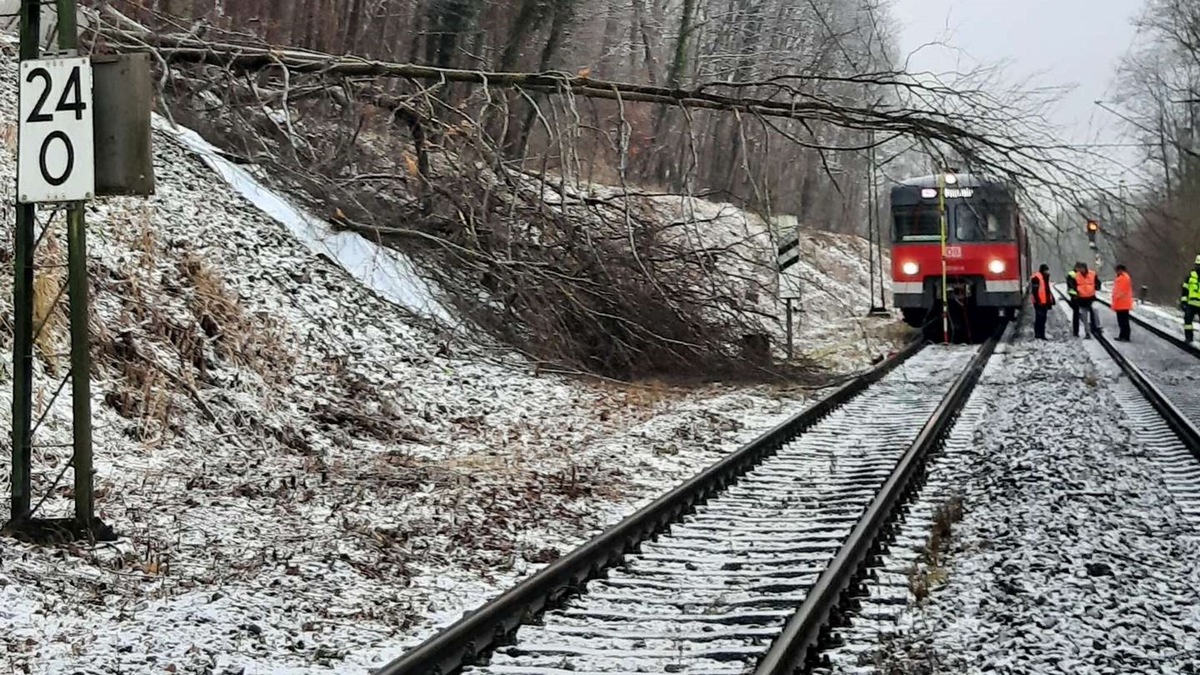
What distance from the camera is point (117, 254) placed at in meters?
12.3

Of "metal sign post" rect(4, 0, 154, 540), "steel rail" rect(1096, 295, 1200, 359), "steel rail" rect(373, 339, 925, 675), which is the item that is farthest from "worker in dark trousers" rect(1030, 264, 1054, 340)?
"metal sign post" rect(4, 0, 154, 540)

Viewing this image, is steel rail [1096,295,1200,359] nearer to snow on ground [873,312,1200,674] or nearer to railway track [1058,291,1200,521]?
railway track [1058,291,1200,521]

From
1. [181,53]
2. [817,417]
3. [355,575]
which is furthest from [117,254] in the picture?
[817,417]

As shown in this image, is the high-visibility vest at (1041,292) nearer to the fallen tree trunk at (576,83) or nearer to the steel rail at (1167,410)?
the steel rail at (1167,410)

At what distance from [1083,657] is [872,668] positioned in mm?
924

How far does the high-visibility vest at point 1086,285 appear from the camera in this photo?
1141 inches

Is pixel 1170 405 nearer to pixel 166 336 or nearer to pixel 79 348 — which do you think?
pixel 166 336

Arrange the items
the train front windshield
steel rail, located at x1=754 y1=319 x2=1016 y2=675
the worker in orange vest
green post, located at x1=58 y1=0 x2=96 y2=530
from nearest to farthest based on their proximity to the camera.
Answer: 1. steel rail, located at x1=754 y1=319 x2=1016 y2=675
2. green post, located at x1=58 y1=0 x2=96 y2=530
3. the worker in orange vest
4. the train front windshield

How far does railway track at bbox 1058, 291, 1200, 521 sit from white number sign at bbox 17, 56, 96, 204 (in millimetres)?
7280

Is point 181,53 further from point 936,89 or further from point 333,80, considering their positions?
point 936,89

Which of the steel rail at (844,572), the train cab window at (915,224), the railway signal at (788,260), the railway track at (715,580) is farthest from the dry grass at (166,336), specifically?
the train cab window at (915,224)

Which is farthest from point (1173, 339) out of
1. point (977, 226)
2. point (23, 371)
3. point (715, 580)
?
point (23, 371)

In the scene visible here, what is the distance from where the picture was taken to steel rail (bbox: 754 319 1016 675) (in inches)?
228

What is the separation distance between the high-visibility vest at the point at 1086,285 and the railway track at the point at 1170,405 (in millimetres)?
1151
